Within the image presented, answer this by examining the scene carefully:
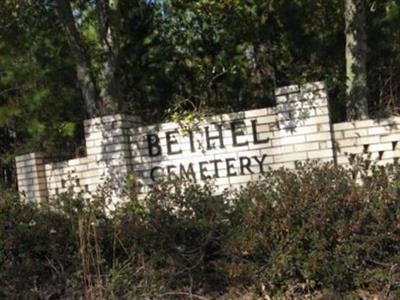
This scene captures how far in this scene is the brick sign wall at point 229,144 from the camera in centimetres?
849

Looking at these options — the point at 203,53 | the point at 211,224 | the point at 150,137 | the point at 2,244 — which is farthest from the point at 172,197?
the point at 203,53

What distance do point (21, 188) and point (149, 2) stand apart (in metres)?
3.91

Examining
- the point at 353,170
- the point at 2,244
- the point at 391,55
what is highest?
the point at 391,55

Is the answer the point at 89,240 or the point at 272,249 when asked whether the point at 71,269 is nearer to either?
the point at 89,240

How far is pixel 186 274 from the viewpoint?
21.6 feet

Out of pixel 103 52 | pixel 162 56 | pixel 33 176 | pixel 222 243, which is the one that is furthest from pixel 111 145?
pixel 222 243

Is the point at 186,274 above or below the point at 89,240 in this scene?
below

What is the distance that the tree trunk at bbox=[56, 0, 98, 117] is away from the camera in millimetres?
10289

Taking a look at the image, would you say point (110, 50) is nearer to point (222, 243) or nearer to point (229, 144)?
point (229, 144)

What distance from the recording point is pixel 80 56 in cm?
1042

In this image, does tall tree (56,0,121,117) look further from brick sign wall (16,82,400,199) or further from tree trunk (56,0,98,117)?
brick sign wall (16,82,400,199)

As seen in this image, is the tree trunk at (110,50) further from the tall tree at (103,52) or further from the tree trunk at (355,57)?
the tree trunk at (355,57)

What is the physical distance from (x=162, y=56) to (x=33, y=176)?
3.04m

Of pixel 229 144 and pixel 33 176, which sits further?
pixel 33 176
